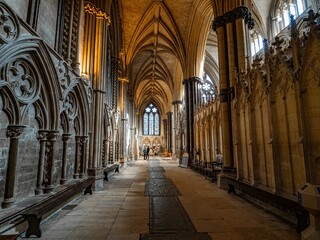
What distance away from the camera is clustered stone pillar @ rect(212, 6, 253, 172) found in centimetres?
757

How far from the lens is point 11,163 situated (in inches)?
125

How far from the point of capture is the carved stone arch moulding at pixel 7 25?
2.81 m

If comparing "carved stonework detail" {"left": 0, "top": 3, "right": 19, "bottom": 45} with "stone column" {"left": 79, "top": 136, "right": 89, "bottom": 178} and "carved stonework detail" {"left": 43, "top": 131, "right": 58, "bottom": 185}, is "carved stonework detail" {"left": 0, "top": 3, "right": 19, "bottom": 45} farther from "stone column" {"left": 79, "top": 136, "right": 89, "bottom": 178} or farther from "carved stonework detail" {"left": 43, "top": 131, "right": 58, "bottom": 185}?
"stone column" {"left": 79, "top": 136, "right": 89, "bottom": 178}

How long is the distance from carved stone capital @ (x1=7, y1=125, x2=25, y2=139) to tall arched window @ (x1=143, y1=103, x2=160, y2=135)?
39.7m

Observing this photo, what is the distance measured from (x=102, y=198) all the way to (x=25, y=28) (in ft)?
14.3

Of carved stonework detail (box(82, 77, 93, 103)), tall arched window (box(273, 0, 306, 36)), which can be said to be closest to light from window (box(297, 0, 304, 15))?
tall arched window (box(273, 0, 306, 36))

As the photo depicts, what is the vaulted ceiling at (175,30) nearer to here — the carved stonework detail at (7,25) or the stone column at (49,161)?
the carved stonework detail at (7,25)

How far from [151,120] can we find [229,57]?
3596 cm

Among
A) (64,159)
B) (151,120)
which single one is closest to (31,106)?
(64,159)

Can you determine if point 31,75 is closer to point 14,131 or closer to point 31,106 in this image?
point 31,106

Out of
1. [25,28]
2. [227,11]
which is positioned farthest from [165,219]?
[227,11]

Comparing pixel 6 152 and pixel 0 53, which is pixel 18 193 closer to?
pixel 6 152

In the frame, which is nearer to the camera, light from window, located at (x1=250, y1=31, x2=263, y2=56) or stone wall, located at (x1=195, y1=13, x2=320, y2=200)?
stone wall, located at (x1=195, y1=13, x2=320, y2=200)

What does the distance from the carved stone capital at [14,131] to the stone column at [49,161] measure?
105 centimetres
